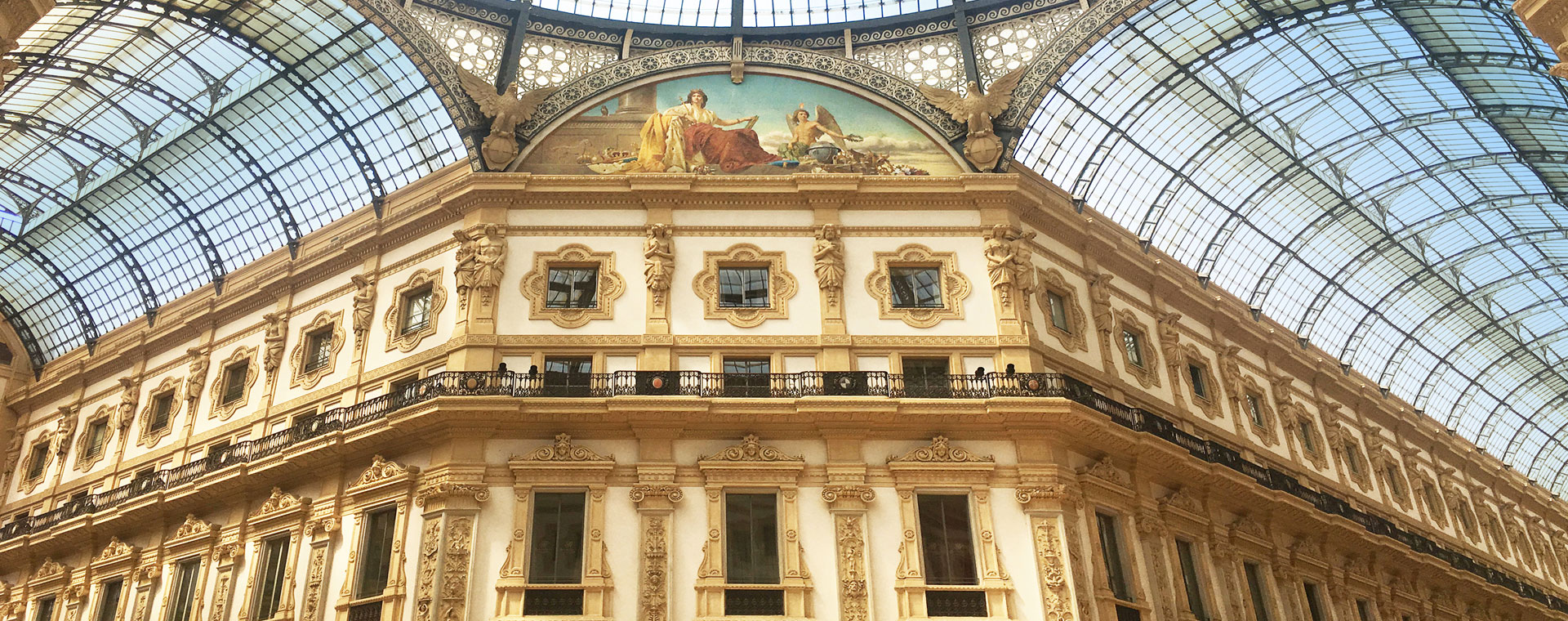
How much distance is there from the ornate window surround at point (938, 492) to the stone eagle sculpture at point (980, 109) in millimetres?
9401

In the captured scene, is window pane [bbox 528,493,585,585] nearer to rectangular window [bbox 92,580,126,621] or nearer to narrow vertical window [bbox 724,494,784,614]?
narrow vertical window [bbox 724,494,784,614]

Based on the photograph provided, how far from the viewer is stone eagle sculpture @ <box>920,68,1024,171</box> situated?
107ft

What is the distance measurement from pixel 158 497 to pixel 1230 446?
32151mm

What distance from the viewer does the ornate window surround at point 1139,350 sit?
3328cm

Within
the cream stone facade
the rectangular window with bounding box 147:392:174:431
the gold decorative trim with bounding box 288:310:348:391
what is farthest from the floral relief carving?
the rectangular window with bounding box 147:392:174:431

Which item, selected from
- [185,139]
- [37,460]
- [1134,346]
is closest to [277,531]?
[185,139]

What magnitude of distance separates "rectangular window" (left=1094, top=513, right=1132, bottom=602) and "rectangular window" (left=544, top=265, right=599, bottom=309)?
14.2m

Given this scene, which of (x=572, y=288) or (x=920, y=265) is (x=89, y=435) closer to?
(x=572, y=288)

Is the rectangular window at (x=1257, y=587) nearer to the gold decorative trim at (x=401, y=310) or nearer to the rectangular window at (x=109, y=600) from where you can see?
the gold decorative trim at (x=401, y=310)

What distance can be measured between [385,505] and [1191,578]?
69.2ft

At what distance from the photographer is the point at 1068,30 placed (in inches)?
1352

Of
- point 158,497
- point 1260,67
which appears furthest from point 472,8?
point 1260,67

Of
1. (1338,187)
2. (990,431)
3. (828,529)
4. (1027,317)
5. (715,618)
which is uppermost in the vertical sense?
(1338,187)

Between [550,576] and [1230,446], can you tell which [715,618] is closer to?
[550,576]
